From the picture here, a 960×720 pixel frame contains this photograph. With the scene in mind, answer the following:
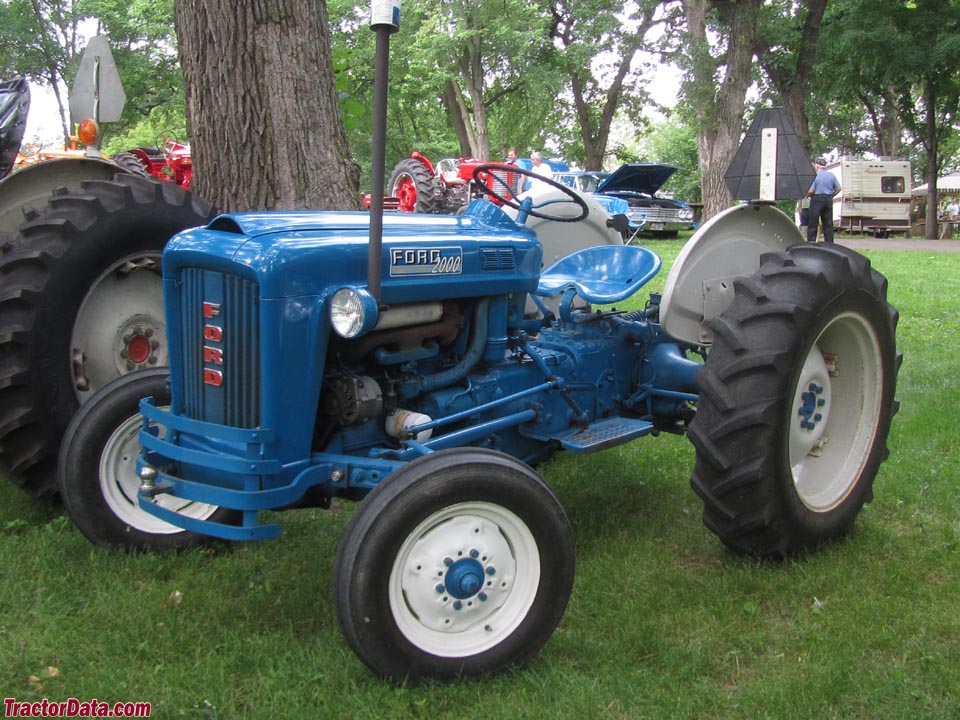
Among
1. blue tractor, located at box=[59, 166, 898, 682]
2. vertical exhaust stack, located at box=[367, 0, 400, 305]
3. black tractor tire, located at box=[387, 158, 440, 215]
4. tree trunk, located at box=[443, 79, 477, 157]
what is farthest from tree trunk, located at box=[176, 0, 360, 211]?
tree trunk, located at box=[443, 79, 477, 157]

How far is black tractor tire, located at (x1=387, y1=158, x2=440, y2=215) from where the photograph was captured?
13086 millimetres

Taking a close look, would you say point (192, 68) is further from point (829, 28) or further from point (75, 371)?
point (829, 28)

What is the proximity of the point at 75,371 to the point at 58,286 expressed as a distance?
0.39 m

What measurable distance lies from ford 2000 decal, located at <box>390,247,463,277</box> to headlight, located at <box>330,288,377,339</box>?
0.27m

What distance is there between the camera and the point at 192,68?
15.4 feet

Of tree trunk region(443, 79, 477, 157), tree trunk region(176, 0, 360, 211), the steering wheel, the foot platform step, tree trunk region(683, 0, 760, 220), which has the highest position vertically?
tree trunk region(443, 79, 477, 157)

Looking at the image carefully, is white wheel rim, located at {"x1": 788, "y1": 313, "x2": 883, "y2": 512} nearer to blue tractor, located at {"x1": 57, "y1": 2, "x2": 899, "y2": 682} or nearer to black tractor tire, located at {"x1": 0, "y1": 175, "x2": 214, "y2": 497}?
blue tractor, located at {"x1": 57, "y1": 2, "x2": 899, "y2": 682}

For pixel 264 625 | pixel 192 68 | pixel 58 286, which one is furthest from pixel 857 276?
pixel 192 68

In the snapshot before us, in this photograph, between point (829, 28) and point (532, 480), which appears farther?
point (829, 28)

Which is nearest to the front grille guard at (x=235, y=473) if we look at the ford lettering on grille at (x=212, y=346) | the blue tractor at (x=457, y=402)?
the blue tractor at (x=457, y=402)

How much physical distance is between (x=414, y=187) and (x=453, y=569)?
11.5 meters

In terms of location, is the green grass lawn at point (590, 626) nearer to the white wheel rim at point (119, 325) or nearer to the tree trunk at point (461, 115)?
the white wheel rim at point (119, 325)

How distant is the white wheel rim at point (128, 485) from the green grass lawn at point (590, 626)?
156mm

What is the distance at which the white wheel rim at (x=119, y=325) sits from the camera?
3.82m
